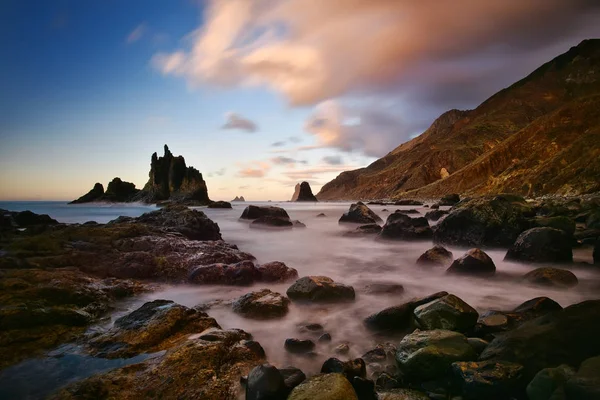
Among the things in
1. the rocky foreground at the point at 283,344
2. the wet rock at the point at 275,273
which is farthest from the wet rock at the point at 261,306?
the wet rock at the point at 275,273

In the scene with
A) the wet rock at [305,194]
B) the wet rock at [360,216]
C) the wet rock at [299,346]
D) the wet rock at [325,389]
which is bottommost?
the wet rock at [299,346]

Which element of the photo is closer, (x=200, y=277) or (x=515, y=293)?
(x=515, y=293)

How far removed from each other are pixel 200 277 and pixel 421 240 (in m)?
11.5

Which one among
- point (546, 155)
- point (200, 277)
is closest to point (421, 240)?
point (200, 277)

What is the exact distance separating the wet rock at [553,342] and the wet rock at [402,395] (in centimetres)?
94

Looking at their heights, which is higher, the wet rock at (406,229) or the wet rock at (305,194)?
the wet rock at (305,194)

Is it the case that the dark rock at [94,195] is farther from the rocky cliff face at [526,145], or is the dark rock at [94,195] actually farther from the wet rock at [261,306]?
the wet rock at [261,306]

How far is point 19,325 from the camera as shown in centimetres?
495

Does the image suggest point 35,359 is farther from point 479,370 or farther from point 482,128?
point 482,128

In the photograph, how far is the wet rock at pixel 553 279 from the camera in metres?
7.45

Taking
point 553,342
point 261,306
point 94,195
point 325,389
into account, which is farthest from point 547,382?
point 94,195

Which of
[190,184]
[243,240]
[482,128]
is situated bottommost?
[243,240]

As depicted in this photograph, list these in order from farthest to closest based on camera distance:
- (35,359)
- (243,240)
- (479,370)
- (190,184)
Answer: (190,184)
(243,240)
(35,359)
(479,370)

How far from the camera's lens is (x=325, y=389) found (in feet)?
10.9
